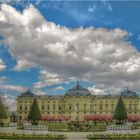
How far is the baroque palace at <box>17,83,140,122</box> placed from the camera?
334 ft

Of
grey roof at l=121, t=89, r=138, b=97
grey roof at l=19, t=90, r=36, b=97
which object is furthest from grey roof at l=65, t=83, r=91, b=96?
grey roof at l=19, t=90, r=36, b=97

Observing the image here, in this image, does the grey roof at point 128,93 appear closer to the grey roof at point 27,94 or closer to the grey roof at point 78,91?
the grey roof at point 78,91

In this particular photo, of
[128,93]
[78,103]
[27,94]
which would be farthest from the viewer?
[27,94]

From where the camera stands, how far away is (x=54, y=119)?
2803 inches

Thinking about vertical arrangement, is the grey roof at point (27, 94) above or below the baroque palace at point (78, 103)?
above

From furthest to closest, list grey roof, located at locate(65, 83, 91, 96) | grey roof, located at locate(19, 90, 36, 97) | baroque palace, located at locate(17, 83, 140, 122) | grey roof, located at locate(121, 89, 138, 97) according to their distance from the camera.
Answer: grey roof, located at locate(19, 90, 36, 97), grey roof, located at locate(65, 83, 91, 96), grey roof, located at locate(121, 89, 138, 97), baroque palace, located at locate(17, 83, 140, 122)

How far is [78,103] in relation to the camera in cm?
10188

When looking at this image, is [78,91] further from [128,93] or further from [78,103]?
[128,93]

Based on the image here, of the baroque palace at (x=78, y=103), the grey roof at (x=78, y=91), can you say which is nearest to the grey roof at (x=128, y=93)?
the baroque palace at (x=78, y=103)

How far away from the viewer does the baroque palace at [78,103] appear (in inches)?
4006

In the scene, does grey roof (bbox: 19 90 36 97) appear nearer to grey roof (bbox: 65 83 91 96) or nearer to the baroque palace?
the baroque palace

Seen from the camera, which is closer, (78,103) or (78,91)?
(78,103)


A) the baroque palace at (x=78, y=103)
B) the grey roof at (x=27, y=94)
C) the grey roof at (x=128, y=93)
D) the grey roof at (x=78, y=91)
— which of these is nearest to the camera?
the baroque palace at (x=78, y=103)

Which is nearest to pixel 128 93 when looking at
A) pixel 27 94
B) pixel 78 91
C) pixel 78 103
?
pixel 78 91
